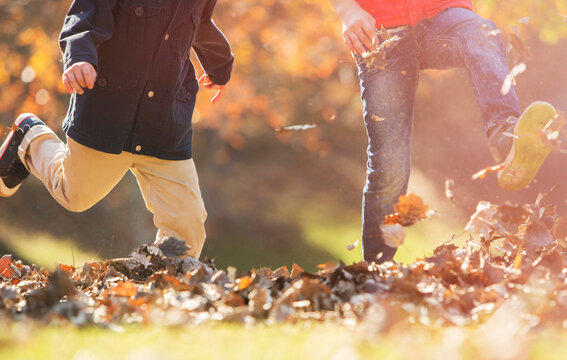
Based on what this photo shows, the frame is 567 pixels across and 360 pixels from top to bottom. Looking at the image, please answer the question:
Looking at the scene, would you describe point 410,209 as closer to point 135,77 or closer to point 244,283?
point 244,283

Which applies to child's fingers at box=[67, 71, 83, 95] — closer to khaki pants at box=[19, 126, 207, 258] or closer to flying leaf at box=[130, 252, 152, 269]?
khaki pants at box=[19, 126, 207, 258]

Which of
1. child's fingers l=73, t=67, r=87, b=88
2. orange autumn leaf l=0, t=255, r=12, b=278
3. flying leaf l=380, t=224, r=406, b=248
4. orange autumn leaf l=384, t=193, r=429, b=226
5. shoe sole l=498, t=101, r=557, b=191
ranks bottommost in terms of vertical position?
orange autumn leaf l=0, t=255, r=12, b=278

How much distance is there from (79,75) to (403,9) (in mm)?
1597

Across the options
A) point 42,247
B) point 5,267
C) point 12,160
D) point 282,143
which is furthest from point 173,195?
point 282,143

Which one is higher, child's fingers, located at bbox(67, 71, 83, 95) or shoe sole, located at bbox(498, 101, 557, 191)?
shoe sole, located at bbox(498, 101, 557, 191)

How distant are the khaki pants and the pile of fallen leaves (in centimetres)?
53

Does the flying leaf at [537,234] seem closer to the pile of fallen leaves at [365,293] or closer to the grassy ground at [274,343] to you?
the pile of fallen leaves at [365,293]

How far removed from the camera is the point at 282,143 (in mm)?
12234

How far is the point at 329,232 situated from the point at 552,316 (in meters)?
7.02

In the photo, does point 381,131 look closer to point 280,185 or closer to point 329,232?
point 329,232

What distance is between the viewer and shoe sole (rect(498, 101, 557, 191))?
8.33 feet

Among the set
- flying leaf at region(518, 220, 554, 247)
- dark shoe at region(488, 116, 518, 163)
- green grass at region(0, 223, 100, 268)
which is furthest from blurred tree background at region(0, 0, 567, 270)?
flying leaf at region(518, 220, 554, 247)

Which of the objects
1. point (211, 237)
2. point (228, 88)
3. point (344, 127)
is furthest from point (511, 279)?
point (344, 127)

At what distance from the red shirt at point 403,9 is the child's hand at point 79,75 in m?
1.40
